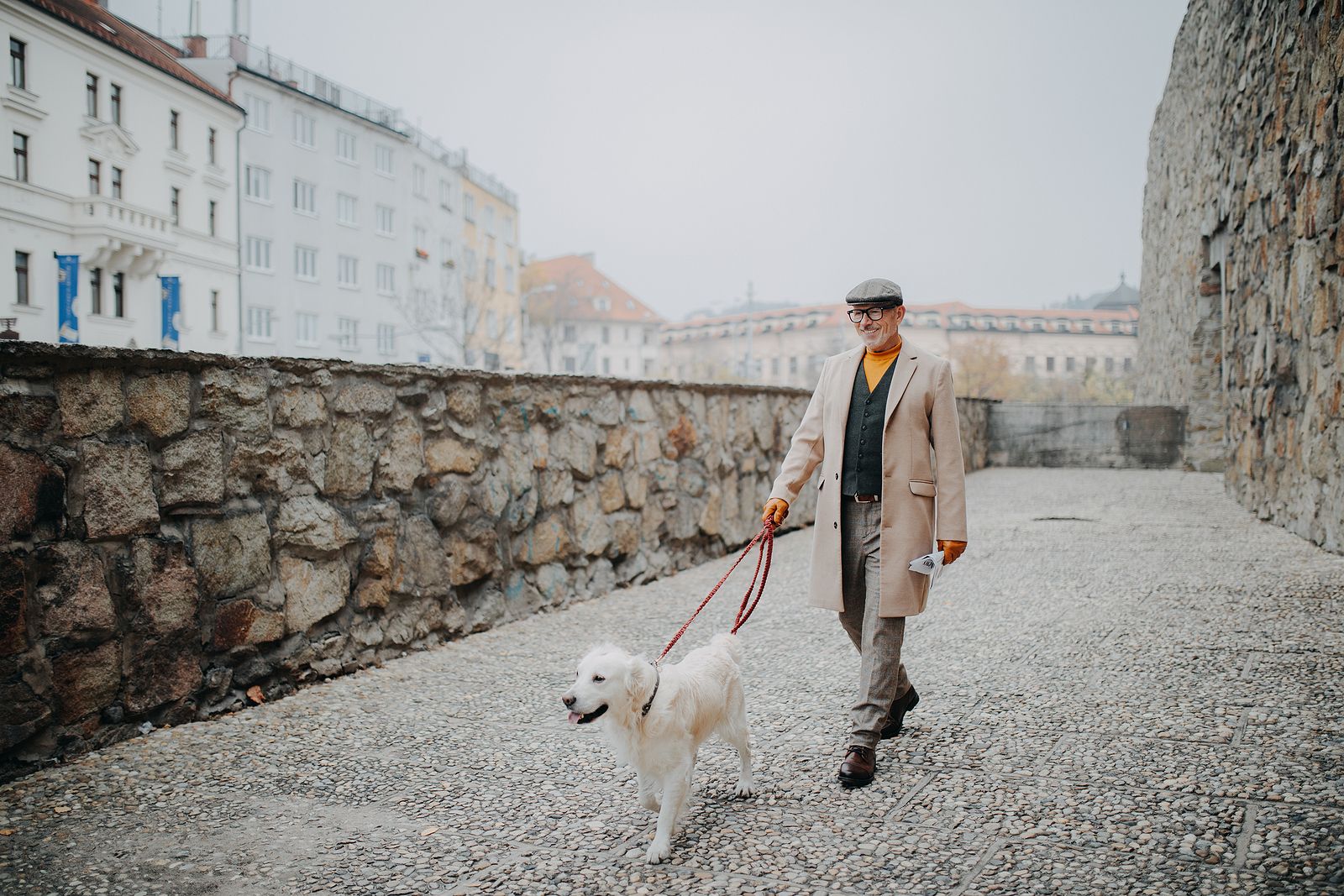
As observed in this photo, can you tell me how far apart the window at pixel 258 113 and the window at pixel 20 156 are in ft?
82.9

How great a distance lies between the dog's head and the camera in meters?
2.60

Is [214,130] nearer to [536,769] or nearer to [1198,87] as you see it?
[536,769]

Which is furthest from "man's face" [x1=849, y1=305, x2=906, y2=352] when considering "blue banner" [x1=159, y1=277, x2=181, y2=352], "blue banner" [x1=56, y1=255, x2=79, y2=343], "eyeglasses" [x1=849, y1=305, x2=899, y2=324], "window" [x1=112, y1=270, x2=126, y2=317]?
"blue banner" [x1=159, y1=277, x2=181, y2=352]

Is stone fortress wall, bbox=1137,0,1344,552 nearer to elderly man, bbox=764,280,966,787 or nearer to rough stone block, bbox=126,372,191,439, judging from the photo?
elderly man, bbox=764,280,966,787

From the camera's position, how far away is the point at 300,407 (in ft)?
14.3

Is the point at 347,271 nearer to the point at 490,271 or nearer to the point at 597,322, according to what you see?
the point at 490,271

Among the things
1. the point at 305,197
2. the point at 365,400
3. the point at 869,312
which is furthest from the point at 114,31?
the point at 305,197

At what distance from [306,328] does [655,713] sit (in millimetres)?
36495

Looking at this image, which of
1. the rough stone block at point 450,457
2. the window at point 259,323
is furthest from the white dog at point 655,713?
the window at point 259,323

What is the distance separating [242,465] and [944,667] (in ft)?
10.8

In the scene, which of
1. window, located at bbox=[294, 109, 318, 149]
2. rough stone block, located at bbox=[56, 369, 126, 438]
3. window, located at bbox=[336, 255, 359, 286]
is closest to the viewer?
rough stone block, located at bbox=[56, 369, 126, 438]

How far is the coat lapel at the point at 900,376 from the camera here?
3416mm

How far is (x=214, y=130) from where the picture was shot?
945 centimetres

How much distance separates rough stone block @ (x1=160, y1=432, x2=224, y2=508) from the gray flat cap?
8.57ft
